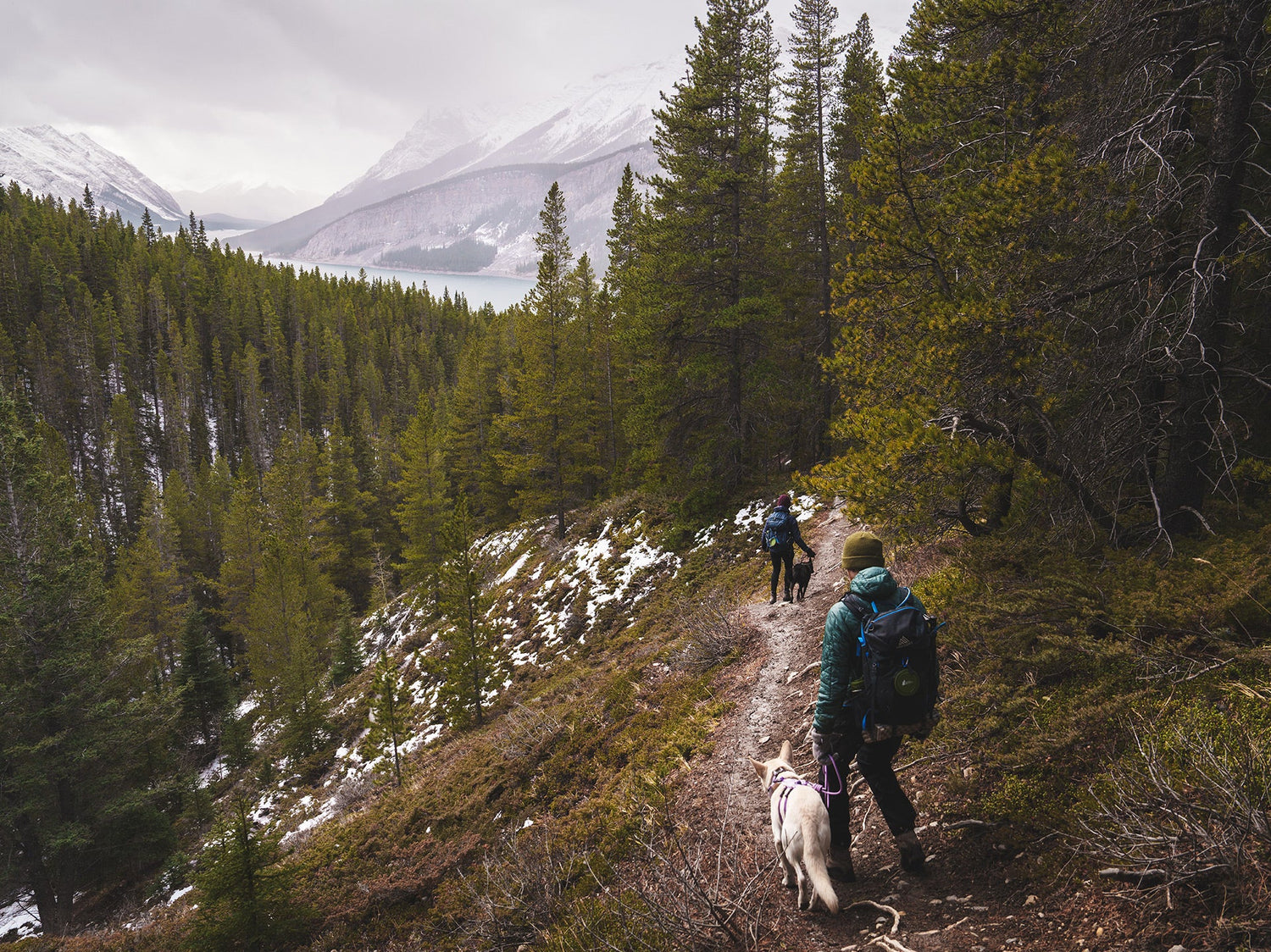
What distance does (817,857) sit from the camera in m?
3.63

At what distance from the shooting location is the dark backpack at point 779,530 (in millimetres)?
9883

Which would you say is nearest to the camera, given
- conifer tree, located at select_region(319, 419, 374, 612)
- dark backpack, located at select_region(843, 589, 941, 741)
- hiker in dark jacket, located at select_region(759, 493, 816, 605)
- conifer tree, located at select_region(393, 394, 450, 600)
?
dark backpack, located at select_region(843, 589, 941, 741)

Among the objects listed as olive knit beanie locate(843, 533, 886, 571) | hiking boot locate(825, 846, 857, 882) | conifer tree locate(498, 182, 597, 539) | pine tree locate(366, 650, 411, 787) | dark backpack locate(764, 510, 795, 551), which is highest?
conifer tree locate(498, 182, 597, 539)

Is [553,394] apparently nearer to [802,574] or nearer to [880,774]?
[802,574]

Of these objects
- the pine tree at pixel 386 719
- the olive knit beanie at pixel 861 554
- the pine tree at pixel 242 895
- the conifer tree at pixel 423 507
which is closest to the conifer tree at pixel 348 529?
the conifer tree at pixel 423 507

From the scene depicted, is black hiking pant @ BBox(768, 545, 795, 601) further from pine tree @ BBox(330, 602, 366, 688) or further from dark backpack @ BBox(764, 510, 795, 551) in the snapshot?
pine tree @ BBox(330, 602, 366, 688)

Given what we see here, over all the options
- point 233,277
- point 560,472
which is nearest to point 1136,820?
point 560,472

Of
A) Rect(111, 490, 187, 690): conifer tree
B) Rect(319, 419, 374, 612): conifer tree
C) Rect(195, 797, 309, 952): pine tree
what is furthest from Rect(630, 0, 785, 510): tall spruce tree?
Rect(319, 419, 374, 612): conifer tree

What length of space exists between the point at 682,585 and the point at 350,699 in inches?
830

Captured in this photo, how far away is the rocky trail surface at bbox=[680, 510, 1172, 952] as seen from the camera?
3039 millimetres

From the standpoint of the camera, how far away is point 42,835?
17500mm

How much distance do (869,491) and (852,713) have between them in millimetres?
2906

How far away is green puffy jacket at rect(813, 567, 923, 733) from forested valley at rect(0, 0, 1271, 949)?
1330 millimetres

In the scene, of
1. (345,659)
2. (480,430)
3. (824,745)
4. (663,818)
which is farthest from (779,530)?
(480,430)
